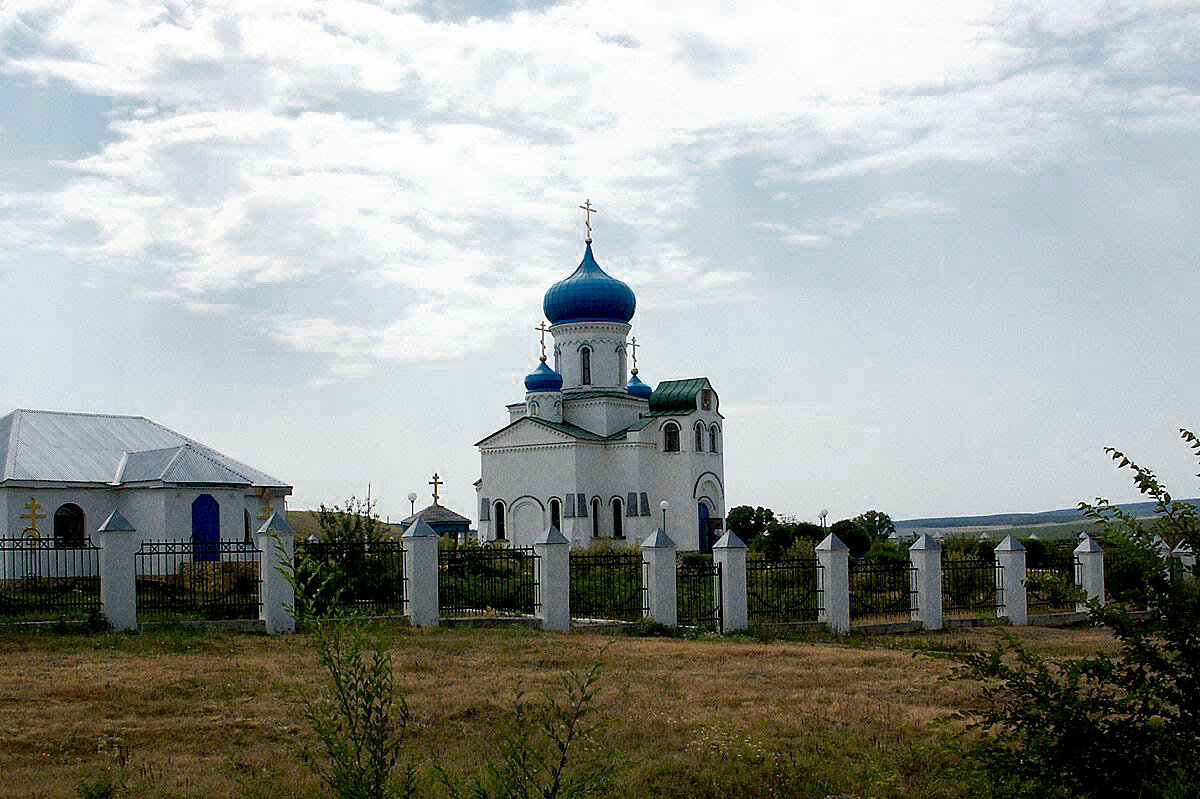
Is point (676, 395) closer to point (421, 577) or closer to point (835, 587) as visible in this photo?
point (835, 587)

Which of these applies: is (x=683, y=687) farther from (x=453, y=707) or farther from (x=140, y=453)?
(x=140, y=453)

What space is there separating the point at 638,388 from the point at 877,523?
389 inches

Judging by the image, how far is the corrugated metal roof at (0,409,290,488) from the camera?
2359 centimetres

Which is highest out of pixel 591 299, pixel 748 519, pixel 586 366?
pixel 591 299

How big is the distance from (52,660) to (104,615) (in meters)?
2.73

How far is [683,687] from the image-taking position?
35.5 feet

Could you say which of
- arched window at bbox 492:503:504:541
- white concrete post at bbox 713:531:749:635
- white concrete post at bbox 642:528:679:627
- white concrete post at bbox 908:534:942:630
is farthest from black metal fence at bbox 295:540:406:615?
arched window at bbox 492:503:504:541

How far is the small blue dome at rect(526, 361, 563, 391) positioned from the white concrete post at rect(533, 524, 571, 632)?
23.2 meters

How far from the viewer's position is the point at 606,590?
63.3 feet

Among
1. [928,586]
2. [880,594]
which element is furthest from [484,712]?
[880,594]

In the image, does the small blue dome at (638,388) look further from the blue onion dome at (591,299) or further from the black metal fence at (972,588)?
the black metal fence at (972,588)

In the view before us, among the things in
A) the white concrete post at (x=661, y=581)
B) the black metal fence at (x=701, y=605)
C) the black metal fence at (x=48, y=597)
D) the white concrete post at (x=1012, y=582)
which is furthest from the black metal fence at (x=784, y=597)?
the black metal fence at (x=48, y=597)

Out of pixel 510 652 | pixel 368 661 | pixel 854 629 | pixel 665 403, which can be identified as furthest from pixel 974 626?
pixel 665 403

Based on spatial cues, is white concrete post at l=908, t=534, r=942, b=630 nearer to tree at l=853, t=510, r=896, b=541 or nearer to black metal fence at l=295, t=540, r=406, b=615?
black metal fence at l=295, t=540, r=406, b=615
